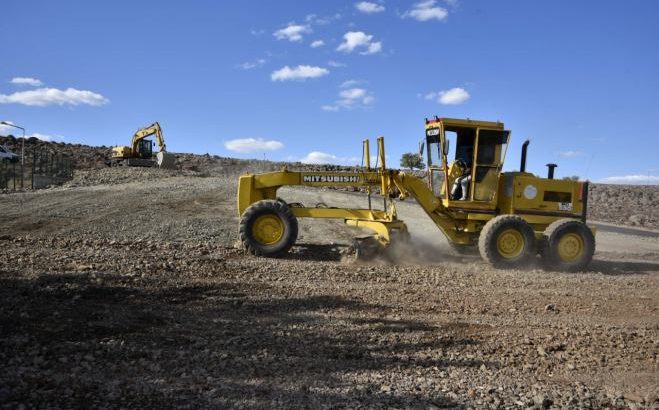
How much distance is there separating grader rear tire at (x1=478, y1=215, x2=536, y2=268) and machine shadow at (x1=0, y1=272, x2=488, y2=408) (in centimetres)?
447

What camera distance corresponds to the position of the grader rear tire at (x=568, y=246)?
11.0 metres

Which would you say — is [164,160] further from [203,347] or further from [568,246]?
[203,347]

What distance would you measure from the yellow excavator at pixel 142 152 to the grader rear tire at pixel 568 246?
29.6 m

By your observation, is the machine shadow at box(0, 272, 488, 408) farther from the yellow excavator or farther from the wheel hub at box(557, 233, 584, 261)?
the yellow excavator

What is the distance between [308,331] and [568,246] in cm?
738

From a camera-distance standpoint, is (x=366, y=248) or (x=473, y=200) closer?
(x=366, y=248)

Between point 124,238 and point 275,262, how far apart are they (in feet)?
14.6

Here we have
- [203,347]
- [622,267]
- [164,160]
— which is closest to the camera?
[203,347]

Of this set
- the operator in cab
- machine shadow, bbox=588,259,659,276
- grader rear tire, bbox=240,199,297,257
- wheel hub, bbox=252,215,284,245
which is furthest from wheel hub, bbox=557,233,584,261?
wheel hub, bbox=252,215,284,245

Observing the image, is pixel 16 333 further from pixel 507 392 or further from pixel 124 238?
pixel 124 238

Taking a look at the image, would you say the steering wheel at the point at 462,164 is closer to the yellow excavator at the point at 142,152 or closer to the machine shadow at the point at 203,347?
the machine shadow at the point at 203,347

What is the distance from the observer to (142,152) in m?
38.8

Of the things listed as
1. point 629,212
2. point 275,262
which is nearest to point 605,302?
point 275,262

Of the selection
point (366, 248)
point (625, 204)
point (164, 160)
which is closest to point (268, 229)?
point (366, 248)
